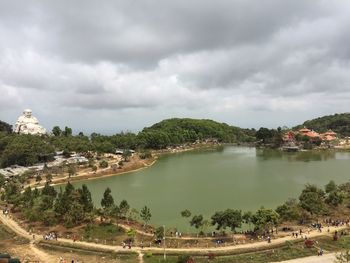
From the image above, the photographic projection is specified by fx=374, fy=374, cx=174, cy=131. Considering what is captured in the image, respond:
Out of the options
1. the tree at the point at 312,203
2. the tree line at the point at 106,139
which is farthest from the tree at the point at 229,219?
the tree line at the point at 106,139

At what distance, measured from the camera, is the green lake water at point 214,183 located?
4538cm

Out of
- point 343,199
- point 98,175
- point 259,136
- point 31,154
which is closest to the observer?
point 343,199

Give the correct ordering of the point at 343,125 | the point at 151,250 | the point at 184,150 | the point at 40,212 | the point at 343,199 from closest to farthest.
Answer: the point at 151,250, the point at 40,212, the point at 343,199, the point at 184,150, the point at 343,125

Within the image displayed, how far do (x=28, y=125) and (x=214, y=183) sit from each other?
239 ft

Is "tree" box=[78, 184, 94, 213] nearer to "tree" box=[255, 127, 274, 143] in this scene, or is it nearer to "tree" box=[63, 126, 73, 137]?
"tree" box=[63, 126, 73, 137]

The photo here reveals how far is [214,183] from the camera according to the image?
197ft

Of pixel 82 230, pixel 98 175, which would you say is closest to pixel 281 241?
pixel 82 230

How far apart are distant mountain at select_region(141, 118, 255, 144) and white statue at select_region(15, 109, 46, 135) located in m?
39.8

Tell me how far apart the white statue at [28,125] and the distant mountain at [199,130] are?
1567 inches

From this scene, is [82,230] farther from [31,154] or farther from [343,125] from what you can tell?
[343,125]

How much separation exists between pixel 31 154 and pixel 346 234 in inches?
2512

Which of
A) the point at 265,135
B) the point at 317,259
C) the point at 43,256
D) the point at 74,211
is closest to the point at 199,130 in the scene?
the point at 265,135

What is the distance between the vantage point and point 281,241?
32.0 meters

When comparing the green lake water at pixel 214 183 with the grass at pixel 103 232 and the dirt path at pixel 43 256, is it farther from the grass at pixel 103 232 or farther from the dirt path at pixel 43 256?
the dirt path at pixel 43 256
